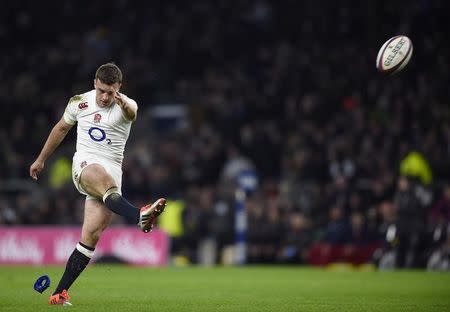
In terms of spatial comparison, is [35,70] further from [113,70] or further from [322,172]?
[113,70]

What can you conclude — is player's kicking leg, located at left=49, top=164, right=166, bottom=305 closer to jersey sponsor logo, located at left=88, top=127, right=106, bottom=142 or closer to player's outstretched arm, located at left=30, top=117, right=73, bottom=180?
jersey sponsor logo, located at left=88, top=127, right=106, bottom=142

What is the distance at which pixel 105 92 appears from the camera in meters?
10.5

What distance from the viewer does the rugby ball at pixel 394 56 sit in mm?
13695

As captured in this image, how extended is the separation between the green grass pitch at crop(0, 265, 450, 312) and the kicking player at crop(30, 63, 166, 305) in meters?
0.56

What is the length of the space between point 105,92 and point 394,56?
4903mm

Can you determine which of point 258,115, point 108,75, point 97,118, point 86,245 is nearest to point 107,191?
point 86,245

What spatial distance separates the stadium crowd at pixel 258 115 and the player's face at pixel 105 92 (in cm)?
1169

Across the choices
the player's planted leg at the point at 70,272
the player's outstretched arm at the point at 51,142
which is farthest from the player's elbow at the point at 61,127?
the player's planted leg at the point at 70,272

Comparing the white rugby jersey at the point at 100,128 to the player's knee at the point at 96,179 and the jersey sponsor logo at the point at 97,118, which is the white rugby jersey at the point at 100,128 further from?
the player's knee at the point at 96,179

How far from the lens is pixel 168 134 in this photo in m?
30.3

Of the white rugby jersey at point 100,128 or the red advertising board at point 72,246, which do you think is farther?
the red advertising board at point 72,246

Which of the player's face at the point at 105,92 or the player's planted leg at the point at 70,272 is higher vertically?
the player's face at the point at 105,92

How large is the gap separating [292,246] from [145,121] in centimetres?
838

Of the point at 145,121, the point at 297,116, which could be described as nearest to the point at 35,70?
the point at 145,121
